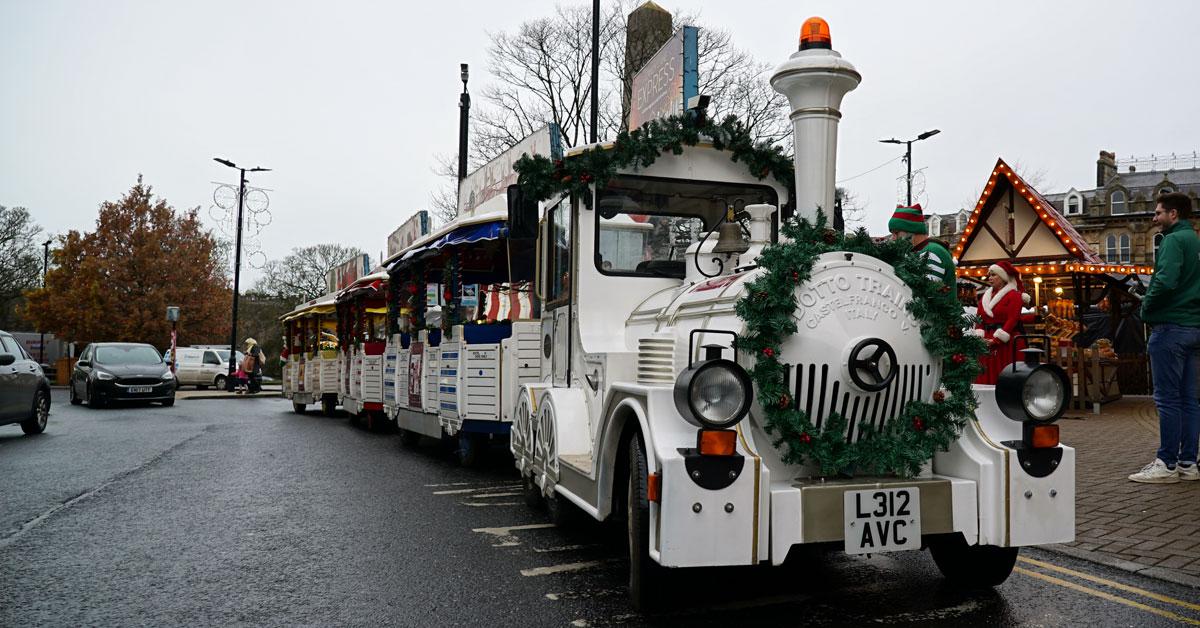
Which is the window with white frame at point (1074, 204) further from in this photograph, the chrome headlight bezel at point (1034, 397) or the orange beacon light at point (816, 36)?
the chrome headlight bezel at point (1034, 397)

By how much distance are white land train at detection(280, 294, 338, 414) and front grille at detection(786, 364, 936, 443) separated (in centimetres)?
1593

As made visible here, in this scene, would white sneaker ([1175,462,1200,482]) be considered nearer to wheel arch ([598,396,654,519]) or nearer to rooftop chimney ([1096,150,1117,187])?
wheel arch ([598,396,654,519])

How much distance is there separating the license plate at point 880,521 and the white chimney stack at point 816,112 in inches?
65.4

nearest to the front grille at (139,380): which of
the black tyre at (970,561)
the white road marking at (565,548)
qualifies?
the white road marking at (565,548)

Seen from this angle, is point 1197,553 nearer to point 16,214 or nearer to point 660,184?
point 660,184

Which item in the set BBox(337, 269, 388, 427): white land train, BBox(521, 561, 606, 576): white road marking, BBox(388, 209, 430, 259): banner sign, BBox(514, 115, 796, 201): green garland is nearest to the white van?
BBox(337, 269, 388, 427): white land train

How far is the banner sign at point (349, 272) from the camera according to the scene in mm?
21169

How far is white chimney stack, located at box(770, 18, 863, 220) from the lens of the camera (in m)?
4.61

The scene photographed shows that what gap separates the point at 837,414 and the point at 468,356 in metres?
5.26

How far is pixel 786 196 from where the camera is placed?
5.93 meters

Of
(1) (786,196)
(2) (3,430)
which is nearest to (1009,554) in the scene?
(1) (786,196)

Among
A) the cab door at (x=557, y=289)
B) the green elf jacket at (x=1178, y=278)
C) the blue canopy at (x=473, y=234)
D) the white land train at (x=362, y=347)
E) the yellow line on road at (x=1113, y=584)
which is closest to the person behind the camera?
the yellow line on road at (x=1113, y=584)

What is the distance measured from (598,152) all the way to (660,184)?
49 cm

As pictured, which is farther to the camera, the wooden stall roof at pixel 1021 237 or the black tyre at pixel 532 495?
the wooden stall roof at pixel 1021 237
